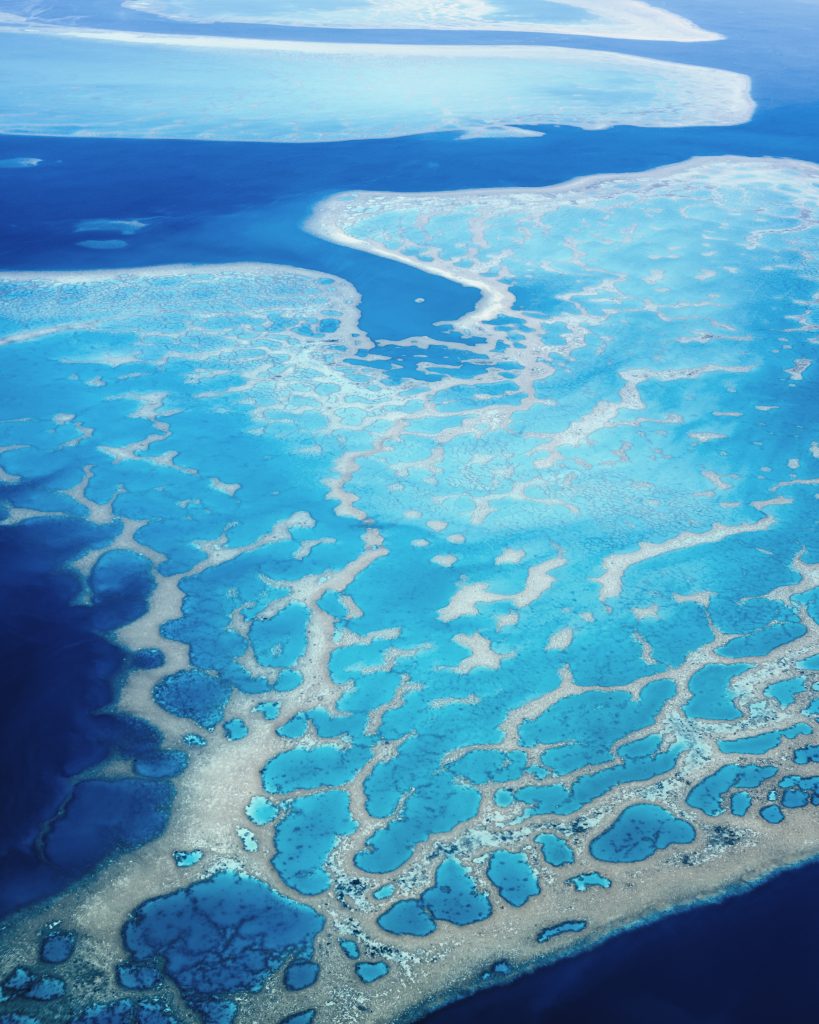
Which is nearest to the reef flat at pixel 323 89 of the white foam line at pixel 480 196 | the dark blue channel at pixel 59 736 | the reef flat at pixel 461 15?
the white foam line at pixel 480 196

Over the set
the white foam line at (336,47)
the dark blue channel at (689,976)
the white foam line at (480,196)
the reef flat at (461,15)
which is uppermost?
the reef flat at (461,15)

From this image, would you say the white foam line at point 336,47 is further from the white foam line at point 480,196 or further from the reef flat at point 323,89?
the white foam line at point 480,196

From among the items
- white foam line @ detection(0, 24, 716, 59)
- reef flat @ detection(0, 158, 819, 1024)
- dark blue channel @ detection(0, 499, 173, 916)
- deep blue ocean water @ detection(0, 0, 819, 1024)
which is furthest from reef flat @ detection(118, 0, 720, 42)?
dark blue channel @ detection(0, 499, 173, 916)

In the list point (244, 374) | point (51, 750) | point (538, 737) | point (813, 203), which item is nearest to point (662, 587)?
point (538, 737)

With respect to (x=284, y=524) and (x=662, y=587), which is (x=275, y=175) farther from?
(x=662, y=587)

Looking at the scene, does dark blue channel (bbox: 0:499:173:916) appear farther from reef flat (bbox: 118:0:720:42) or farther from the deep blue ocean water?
reef flat (bbox: 118:0:720:42)
